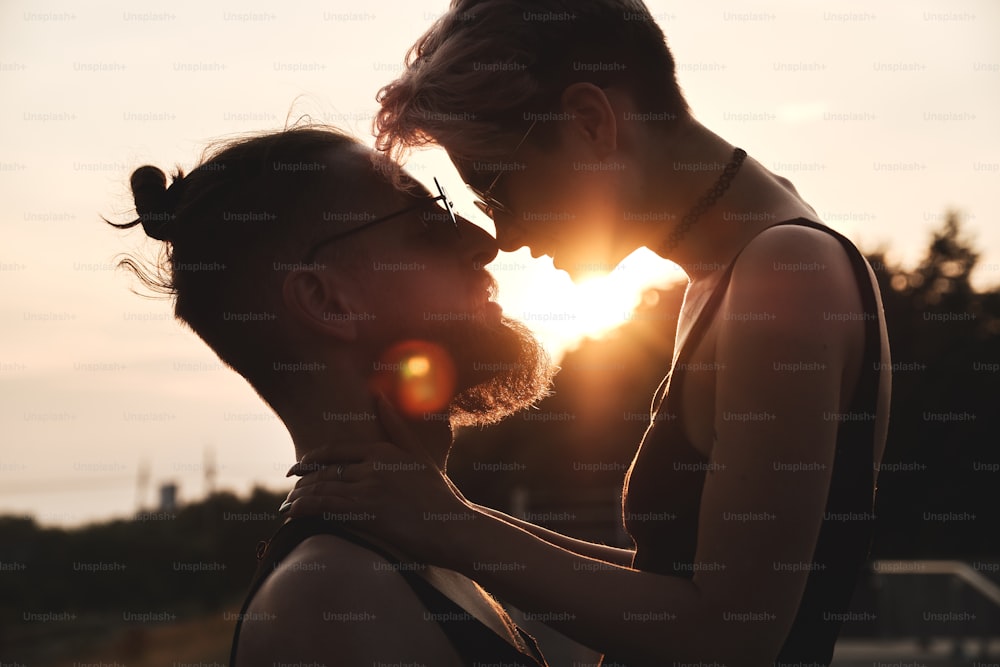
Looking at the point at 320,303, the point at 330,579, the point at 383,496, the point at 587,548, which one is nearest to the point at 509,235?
the point at 320,303

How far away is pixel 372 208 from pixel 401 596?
120cm

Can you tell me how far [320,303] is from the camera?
2740mm

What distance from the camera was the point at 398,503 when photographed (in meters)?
2.43

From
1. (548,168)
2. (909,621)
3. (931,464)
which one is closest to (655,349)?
(931,464)

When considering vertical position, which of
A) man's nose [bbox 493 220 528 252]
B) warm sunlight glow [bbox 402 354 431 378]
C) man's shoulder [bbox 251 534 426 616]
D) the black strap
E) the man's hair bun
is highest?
the man's hair bun

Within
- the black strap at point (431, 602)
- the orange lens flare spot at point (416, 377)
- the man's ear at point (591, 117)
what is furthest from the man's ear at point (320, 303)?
the man's ear at point (591, 117)

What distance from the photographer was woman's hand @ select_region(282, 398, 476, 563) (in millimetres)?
2359

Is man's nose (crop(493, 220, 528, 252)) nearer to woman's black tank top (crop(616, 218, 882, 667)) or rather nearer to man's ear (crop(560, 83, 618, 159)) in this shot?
man's ear (crop(560, 83, 618, 159))

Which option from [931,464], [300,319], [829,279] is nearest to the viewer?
[829,279]

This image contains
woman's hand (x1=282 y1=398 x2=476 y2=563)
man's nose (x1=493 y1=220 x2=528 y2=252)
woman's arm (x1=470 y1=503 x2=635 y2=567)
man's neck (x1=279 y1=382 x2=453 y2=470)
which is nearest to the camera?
woman's hand (x1=282 y1=398 x2=476 y2=563)

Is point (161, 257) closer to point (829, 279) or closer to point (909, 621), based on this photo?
point (829, 279)

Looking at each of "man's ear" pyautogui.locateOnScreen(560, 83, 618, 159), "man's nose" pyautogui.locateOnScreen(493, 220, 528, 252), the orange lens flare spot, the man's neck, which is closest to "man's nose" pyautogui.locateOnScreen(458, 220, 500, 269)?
"man's nose" pyautogui.locateOnScreen(493, 220, 528, 252)

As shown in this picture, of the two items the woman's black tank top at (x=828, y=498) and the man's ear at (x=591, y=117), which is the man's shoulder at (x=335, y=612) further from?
the man's ear at (x=591, y=117)

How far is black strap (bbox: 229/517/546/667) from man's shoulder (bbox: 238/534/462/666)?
17 millimetres
